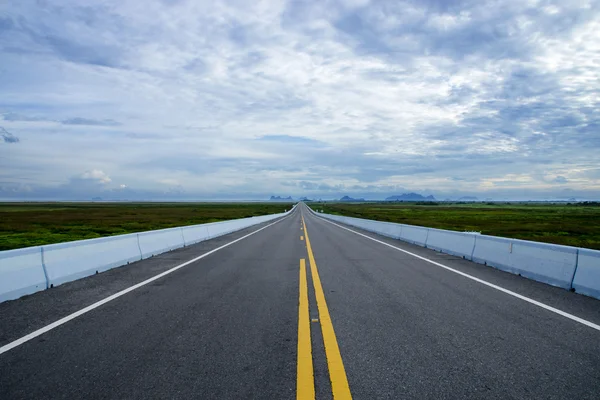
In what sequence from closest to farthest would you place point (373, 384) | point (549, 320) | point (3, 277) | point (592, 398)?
point (592, 398) → point (373, 384) → point (549, 320) → point (3, 277)

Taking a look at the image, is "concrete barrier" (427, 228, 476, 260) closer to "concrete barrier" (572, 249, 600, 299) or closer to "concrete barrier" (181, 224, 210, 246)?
"concrete barrier" (572, 249, 600, 299)

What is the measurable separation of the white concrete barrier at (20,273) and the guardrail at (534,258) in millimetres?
10682

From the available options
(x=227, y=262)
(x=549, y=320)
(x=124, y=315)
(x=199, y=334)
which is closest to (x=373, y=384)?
(x=199, y=334)

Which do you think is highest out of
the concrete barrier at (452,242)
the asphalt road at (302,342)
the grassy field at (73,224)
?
the concrete barrier at (452,242)

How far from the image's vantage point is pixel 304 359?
4.13 m

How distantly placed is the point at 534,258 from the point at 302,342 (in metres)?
7.22

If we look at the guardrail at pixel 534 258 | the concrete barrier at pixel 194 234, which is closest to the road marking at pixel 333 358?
the guardrail at pixel 534 258

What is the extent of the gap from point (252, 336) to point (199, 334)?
2.34 feet

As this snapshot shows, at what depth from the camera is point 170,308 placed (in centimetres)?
635

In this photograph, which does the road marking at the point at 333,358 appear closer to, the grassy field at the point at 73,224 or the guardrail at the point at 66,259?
the guardrail at the point at 66,259

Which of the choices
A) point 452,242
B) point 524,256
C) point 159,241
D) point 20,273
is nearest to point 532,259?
point 524,256

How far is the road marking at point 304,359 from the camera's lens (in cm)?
341

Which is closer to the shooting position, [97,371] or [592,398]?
[592,398]

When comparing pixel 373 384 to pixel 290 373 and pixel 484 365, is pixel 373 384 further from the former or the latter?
pixel 484 365
